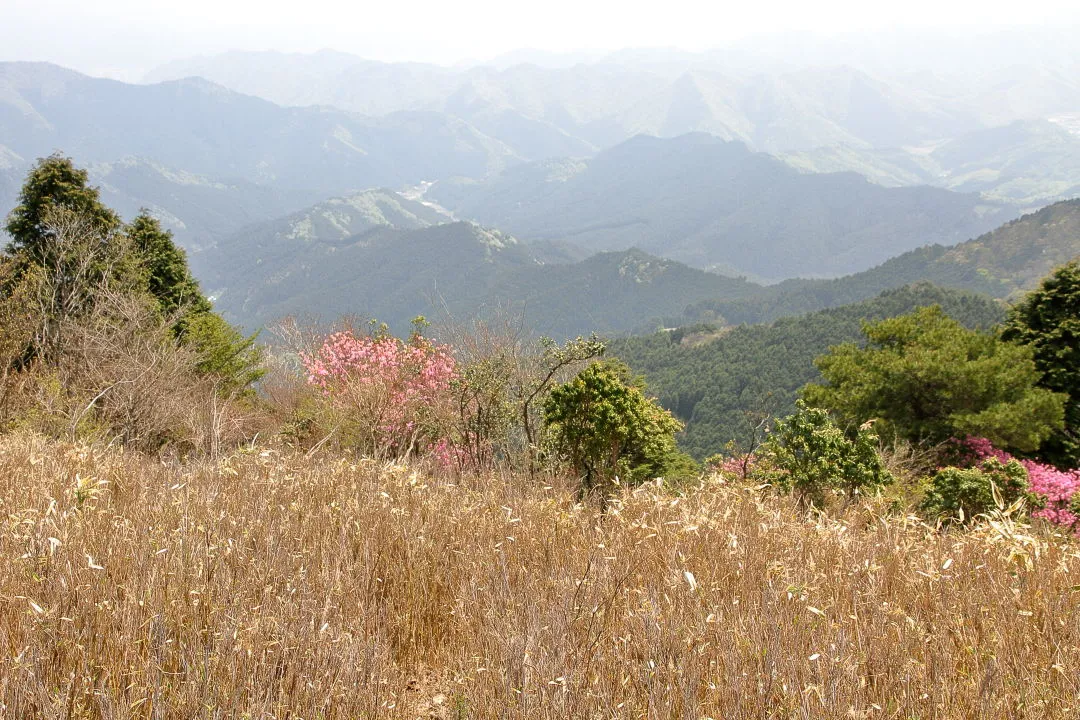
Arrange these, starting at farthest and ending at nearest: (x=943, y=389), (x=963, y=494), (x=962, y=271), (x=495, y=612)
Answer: (x=962, y=271) < (x=943, y=389) < (x=963, y=494) < (x=495, y=612)

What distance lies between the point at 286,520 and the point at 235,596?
0.85 meters

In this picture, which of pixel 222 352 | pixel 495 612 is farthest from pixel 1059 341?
pixel 222 352

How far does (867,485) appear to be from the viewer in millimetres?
7332

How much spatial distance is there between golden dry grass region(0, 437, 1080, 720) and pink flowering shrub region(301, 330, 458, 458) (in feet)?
22.7

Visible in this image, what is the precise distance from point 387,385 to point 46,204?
1501 centimetres

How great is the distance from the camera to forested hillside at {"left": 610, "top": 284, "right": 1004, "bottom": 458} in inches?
2621

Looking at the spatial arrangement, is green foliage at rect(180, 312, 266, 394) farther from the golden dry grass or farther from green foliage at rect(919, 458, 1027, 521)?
green foliage at rect(919, 458, 1027, 521)

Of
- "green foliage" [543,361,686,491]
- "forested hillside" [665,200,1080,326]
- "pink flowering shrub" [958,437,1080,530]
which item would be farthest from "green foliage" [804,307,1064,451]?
"forested hillside" [665,200,1080,326]

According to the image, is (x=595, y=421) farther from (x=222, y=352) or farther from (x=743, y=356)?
(x=743, y=356)

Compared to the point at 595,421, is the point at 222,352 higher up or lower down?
lower down

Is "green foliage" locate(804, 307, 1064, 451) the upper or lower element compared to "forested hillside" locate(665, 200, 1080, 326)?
lower

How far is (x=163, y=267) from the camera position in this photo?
25578 mm

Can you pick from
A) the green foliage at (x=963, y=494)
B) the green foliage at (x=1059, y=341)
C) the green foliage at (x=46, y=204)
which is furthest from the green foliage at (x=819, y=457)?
the green foliage at (x=46, y=204)

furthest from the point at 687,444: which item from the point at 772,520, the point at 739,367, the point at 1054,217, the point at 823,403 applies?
the point at 1054,217
